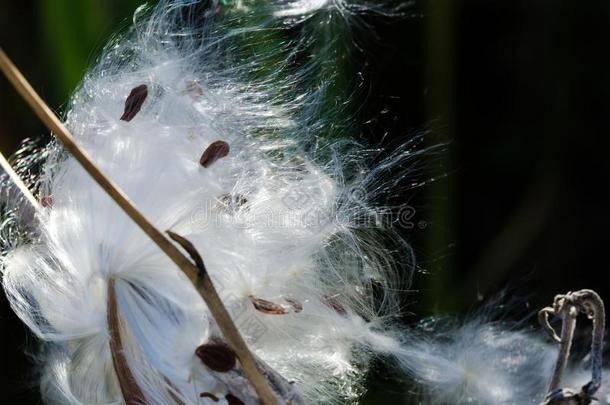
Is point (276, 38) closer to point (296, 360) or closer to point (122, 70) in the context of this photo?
point (122, 70)

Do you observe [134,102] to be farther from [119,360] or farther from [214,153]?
[119,360]

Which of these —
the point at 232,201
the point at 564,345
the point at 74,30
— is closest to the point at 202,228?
the point at 232,201

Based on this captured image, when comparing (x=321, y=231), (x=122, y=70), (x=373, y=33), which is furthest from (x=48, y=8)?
(x=321, y=231)

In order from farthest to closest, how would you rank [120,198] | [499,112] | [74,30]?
[499,112] < [74,30] < [120,198]

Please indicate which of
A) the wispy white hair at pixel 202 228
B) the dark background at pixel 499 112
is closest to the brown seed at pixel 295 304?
the wispy white hair at pixel 202 228

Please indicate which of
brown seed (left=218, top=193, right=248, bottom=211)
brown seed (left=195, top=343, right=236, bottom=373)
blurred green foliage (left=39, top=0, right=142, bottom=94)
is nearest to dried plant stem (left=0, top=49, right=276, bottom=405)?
brown seed (left=195, top=343, right=236, bottom=373)

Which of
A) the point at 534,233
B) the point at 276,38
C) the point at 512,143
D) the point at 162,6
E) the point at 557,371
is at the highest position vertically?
the point at 162,6
